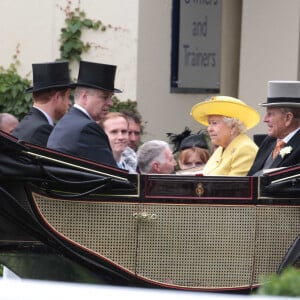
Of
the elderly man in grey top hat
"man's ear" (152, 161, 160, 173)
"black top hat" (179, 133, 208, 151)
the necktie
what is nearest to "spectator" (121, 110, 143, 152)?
"black top hat" (179, 133, 208, 151)

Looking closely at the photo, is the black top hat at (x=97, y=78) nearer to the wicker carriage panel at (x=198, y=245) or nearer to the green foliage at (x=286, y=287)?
the wicker carriage panel at (x=198, y=245)

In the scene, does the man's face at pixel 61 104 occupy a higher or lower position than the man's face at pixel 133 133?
higher

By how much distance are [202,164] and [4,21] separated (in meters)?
3.26

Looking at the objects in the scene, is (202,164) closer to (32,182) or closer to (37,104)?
(37,104)

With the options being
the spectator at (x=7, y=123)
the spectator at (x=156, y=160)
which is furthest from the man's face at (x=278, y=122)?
the spectator at (x=7, y=123)

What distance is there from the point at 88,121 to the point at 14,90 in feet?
12.9

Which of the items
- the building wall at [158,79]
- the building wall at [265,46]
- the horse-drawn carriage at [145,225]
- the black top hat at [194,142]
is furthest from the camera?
the building wall at [265,46]

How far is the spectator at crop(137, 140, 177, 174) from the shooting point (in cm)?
660

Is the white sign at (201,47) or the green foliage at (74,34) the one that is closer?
the green foliage at (74,34)

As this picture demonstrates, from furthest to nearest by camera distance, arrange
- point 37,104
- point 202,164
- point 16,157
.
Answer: point 202,164 < point 37,104 < point 16,157

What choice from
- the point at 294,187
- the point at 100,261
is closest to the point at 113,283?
the point at 100,261

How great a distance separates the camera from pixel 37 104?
21.8ft

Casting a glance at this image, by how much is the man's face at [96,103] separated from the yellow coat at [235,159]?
2.61ft

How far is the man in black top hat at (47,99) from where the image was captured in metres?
6.43
